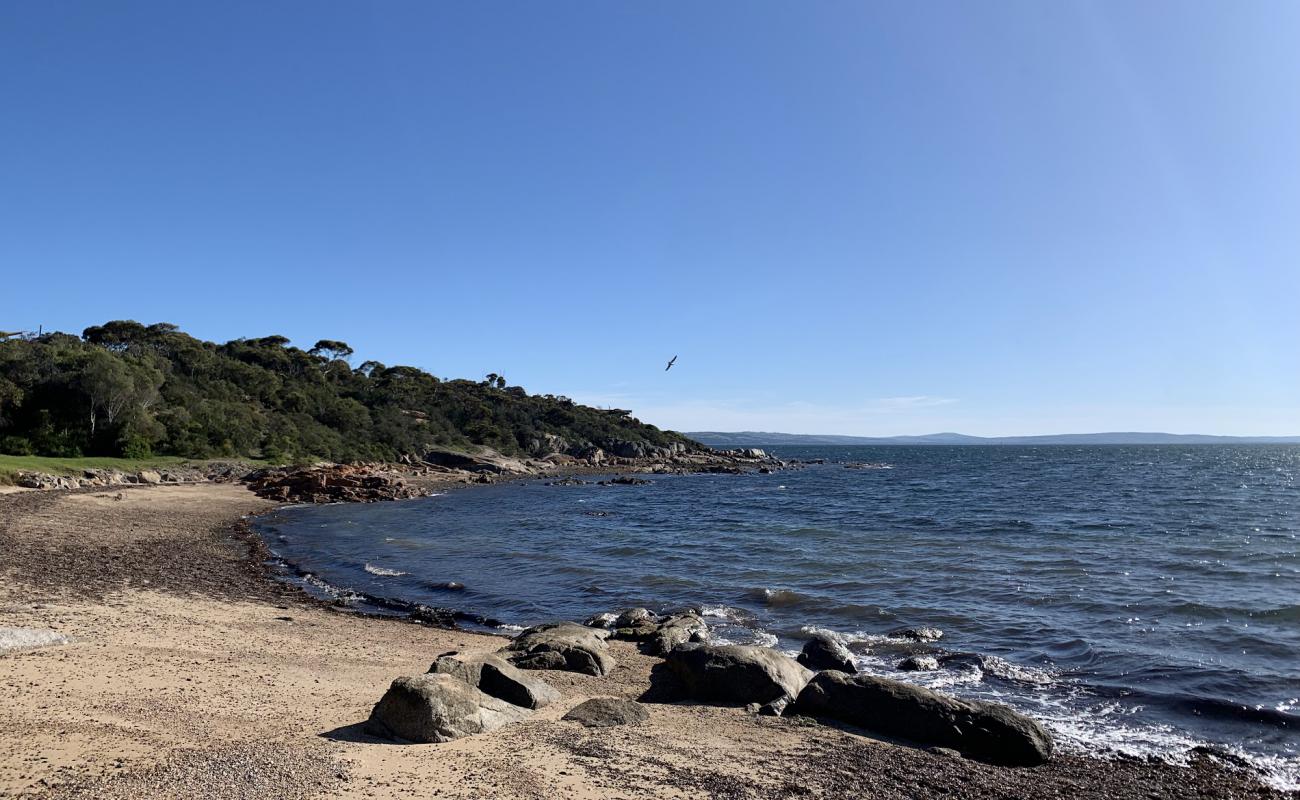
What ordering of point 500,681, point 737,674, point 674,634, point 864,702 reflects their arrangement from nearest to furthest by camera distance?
point 500,681 → point 864,702 → point 737,674 → point 674,634

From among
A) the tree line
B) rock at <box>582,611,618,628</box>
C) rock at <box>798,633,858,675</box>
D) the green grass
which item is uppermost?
the tree line

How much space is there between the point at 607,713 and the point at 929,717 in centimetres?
438

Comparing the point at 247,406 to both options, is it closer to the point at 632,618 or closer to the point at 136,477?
the point at 136,477

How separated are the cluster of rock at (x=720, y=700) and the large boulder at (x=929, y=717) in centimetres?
1

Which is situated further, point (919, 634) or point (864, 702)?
point (919, 634)

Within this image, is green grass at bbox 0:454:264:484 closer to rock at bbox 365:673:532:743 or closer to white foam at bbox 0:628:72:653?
white foam at bbox 0:628:72:653

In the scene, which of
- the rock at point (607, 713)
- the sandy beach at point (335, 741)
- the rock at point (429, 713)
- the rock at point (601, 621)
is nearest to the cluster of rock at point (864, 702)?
the sandy beach at point (335, 741)

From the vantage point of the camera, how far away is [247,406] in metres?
72.5

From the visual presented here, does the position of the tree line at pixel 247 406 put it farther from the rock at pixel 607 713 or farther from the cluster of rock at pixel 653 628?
the rock at pixel 607 713

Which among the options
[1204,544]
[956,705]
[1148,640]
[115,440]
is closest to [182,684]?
[956,705]

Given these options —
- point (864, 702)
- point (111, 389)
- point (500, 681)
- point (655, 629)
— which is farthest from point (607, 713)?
point (111, 389)

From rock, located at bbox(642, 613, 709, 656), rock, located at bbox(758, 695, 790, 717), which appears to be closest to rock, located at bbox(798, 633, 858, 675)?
rock, located at bbox(642, 613, 709, 656)

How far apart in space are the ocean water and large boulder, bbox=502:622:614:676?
438 cm

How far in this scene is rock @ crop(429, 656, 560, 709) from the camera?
399 inches
